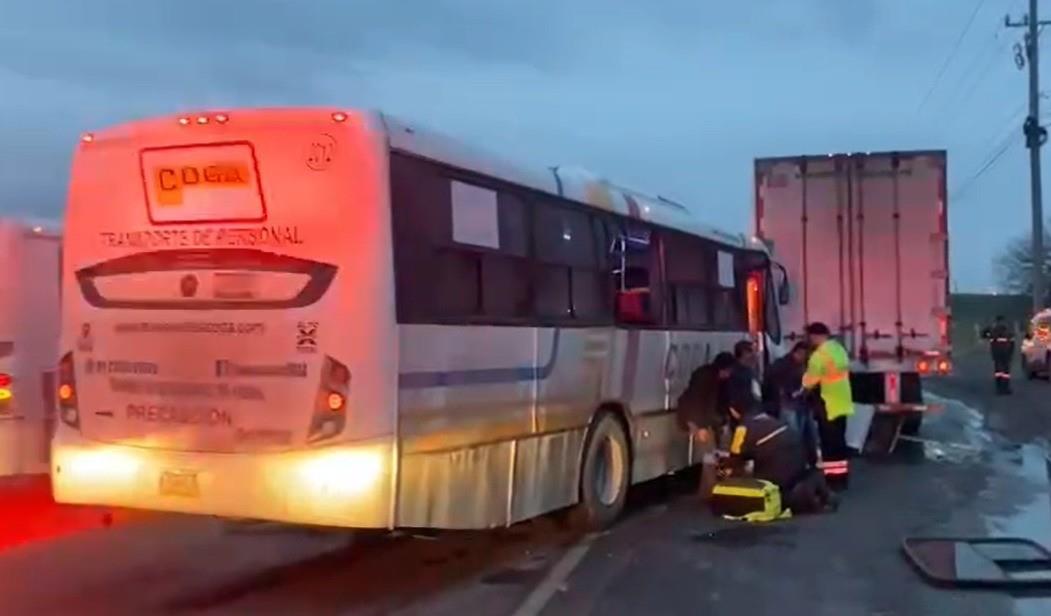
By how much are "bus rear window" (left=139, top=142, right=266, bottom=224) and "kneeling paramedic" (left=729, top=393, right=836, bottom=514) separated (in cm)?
568

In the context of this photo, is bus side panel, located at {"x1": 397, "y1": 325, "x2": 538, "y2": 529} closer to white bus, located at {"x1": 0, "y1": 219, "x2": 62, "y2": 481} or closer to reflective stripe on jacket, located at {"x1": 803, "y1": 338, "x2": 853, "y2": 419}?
white bus, located at {"x1": 0, "y1": 219, "x2": 62, "y2": 481}

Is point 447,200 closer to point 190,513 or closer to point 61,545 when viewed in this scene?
point 190,513

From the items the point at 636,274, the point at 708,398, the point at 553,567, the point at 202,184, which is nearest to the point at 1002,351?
→ the point at 708,398

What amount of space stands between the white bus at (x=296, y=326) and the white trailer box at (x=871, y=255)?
33.9ft

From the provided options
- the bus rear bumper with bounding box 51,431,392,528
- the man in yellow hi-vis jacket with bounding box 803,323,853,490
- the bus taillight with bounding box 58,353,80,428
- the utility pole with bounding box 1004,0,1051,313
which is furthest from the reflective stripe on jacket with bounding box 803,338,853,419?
the utility pole with bounding box 1004,0,1051,313

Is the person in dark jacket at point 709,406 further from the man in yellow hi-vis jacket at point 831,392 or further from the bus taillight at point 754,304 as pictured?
the bus taillight at point 754,304

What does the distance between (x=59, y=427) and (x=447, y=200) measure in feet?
9.55

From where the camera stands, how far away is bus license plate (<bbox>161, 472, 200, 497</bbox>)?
880cm

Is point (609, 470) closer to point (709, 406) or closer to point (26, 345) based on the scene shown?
point (709, 406)

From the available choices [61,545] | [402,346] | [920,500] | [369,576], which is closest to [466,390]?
[402,346]

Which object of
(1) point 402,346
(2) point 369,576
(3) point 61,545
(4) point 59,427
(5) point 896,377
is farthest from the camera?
(5) point 896,377

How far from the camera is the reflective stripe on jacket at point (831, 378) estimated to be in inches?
601

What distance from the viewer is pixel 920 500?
1410cm

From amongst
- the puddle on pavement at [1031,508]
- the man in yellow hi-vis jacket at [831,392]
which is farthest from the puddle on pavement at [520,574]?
the man in yellow hi-vis jacket at [831,392]
